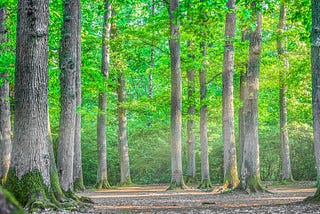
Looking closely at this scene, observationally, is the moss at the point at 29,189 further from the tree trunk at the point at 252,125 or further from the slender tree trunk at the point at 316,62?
the tree trunk at the point at 252,125

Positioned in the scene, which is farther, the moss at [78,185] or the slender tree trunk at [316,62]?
the moss at [78,185]

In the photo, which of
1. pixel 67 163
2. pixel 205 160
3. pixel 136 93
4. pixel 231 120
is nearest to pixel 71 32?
pixel 67 163

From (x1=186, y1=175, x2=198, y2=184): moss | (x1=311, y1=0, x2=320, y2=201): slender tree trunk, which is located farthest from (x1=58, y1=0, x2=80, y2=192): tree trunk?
(x1=186, y1=175, x2=198, y2=184): moss

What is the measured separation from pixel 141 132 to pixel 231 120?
59.0ft

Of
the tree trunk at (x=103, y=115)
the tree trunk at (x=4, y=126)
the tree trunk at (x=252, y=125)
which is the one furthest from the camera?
the tree trunk at (x=103, y=115)

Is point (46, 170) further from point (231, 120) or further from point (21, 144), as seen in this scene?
point (231, 120)

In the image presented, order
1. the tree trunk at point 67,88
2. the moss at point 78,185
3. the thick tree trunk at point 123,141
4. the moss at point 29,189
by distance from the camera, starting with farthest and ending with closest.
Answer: the thick tree trunk at point 123,141 → the moss at point 78,185 → the tree trunk at point 67,88 → the moss at point 29,189

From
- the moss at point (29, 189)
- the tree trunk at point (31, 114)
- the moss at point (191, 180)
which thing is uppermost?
the tree trunk at point (31, 114)

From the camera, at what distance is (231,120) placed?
1964cm

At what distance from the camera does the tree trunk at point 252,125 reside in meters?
16.6

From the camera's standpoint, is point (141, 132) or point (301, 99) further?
point (141, 132)

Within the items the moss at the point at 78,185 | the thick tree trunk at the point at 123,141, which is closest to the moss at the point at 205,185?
the moss at the point at 78,185

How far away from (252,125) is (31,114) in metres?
10.3

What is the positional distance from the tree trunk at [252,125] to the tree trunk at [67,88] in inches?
255
